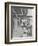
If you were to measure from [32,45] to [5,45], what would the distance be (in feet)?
1.34

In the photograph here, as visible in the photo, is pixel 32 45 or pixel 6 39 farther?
pixel 32 45

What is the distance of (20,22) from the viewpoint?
1354mm

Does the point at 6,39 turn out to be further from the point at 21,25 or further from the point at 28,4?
the point at 28,4

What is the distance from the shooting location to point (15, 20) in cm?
134

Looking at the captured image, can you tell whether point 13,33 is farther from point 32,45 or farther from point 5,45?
point 32,45

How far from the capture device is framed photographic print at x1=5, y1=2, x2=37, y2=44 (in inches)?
51.7

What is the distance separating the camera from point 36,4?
A: 141 centimetres

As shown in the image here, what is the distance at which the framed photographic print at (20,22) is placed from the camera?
4.31 ft

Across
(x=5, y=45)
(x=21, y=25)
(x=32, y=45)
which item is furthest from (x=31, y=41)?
(x=5, y=45)

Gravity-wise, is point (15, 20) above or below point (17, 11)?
below

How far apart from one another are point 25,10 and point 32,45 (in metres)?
0.54

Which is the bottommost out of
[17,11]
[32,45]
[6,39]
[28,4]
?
[32,45]
